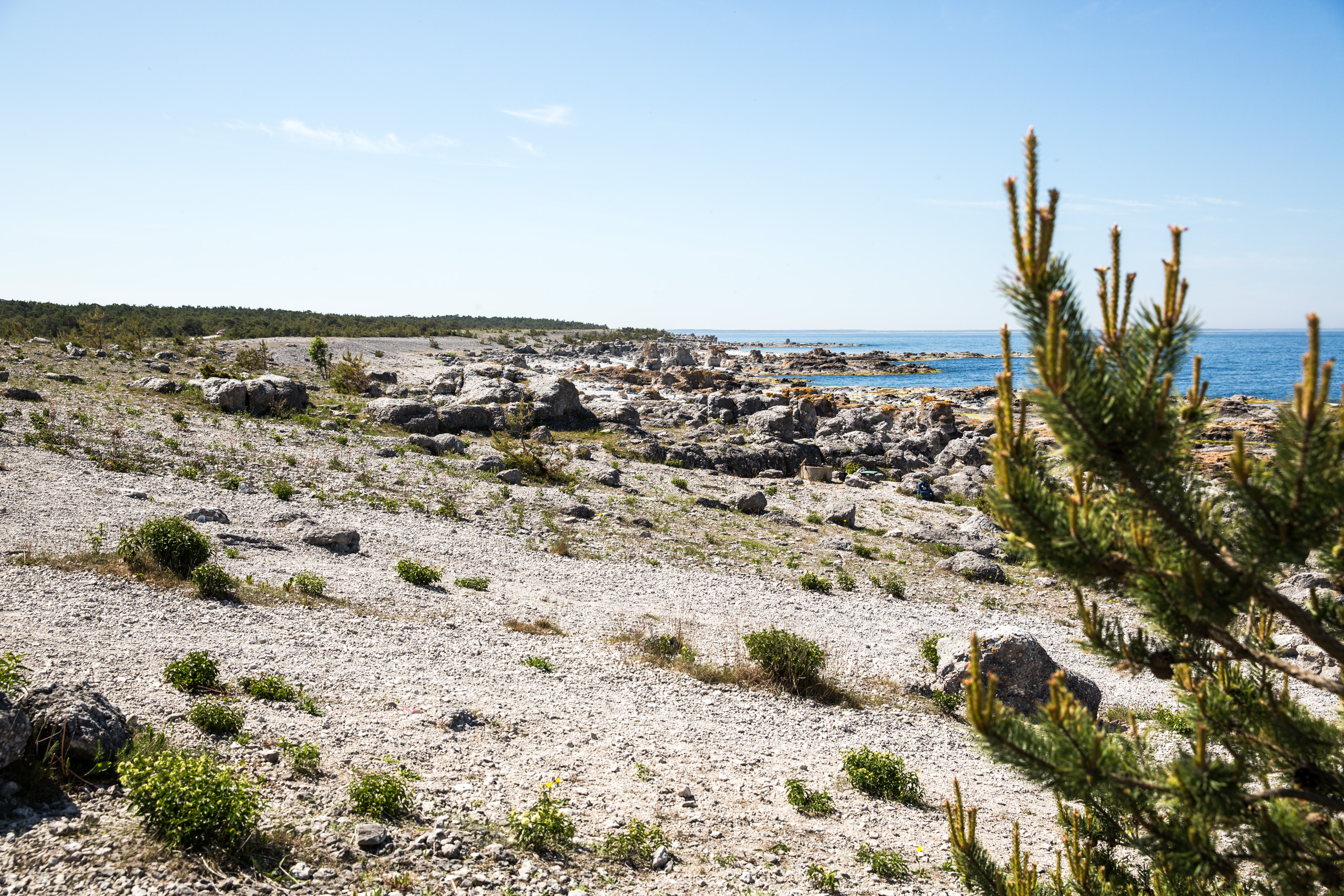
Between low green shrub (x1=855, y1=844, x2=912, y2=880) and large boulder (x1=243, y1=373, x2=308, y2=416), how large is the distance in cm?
3234

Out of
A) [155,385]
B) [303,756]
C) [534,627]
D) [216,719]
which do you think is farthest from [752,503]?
[155,385]

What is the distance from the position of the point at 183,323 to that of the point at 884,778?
9909 centimetres

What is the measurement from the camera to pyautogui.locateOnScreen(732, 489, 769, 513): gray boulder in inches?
1029

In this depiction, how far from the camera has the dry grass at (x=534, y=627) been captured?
13.2 metres

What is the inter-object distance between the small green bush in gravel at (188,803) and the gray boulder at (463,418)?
1135 inches

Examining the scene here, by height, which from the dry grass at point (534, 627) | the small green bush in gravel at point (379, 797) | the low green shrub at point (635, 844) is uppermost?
the small green bush in gravel at point (379, 797)

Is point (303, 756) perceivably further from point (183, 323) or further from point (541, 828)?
point (183, 323)

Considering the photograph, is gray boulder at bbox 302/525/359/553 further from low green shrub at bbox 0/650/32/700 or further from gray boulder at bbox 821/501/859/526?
gray boulder at bbox 821/501/859/526

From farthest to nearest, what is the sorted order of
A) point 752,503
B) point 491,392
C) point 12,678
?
point 491,392
point 752,503
point 12,678

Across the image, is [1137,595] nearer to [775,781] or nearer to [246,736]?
[775,781]

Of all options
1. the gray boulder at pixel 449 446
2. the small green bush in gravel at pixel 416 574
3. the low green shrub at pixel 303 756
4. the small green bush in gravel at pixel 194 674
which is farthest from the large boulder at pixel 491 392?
the low green shrub at pixel 303 756

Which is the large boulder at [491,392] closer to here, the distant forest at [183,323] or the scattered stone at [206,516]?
the scattered stone at [206,516]

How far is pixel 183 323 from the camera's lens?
275ft

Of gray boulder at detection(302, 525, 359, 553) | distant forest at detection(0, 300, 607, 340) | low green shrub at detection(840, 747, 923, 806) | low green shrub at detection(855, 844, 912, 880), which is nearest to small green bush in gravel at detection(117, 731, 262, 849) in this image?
low green shrub at detection(855, 844, 912, 880)
